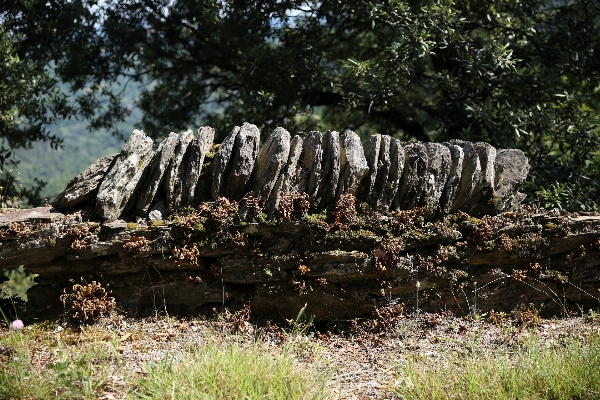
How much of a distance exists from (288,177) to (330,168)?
0.46m

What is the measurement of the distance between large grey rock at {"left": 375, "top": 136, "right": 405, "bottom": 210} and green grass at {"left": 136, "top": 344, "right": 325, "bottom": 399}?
2018 millimetres

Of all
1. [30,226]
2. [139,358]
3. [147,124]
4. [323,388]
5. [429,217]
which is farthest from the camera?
[147,124]

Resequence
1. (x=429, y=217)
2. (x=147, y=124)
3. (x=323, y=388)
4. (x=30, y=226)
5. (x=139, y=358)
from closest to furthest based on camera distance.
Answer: (x=323, y=388), (x=139, y=358), (x=30, y=226), (x=429, y=217), (x=147, y=124)

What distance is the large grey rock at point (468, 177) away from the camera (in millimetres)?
6078

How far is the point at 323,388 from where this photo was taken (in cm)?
479

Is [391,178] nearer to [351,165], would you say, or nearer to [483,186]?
[351,165]

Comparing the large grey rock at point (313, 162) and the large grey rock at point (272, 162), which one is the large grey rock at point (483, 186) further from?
the large grey rock at point (272, 162)

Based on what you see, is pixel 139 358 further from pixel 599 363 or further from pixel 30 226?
pixel 599 363

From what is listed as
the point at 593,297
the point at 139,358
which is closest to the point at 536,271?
the point at 593,297

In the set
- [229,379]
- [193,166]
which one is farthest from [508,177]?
[229,379]

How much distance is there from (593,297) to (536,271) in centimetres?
73

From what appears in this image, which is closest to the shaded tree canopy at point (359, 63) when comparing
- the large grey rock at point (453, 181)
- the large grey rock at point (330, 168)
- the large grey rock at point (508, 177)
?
the large grey rock at point (508, 177)

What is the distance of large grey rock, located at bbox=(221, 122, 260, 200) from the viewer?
587 centimetres

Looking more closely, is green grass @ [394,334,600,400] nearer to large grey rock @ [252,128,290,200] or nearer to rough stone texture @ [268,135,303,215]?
rough stone texture @ [268,135,303,215]
